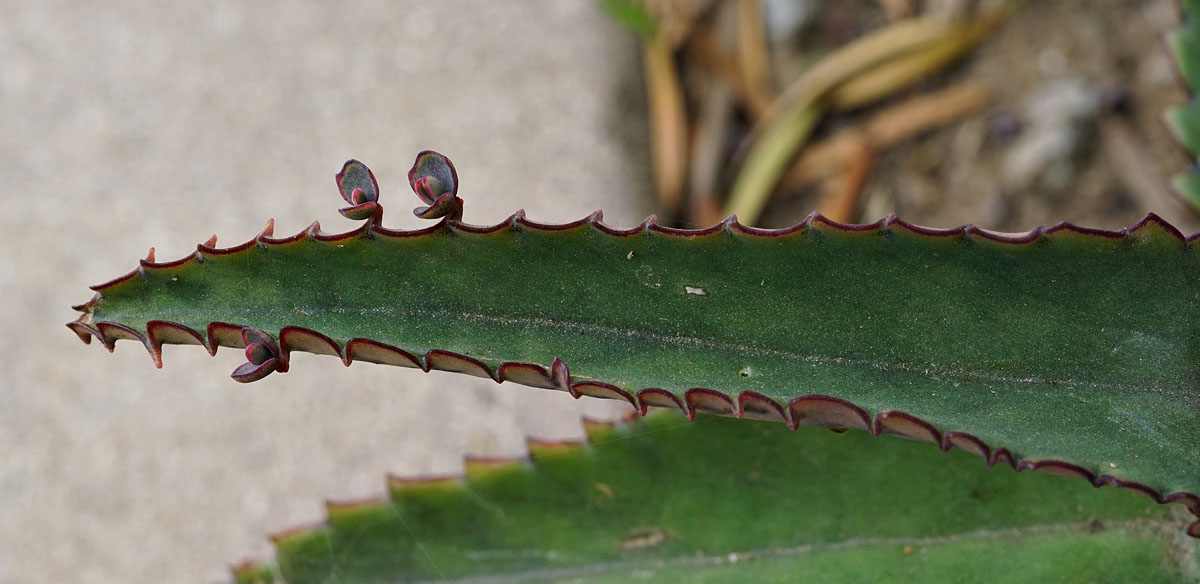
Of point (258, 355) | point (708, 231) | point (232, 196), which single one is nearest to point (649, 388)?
point (708, 231)

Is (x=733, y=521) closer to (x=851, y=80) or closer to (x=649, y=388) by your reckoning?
(x=649, y=388)

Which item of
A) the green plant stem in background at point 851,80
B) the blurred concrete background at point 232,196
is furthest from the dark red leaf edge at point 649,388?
the green plant stem in background at point 851,80

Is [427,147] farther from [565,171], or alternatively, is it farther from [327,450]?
[327,450]

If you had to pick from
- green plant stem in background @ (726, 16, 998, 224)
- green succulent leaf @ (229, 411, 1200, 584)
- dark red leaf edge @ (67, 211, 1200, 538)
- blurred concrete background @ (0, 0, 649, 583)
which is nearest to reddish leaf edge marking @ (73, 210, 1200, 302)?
dark red leaf edge @ (67, 211, 1200, 538)

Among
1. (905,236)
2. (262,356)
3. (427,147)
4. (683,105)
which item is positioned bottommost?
(262,356)

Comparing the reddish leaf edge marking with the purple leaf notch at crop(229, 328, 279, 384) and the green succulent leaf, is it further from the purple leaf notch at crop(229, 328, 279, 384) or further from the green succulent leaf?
the green succulent leaf

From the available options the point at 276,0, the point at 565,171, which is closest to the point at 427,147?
the point at 565,171
